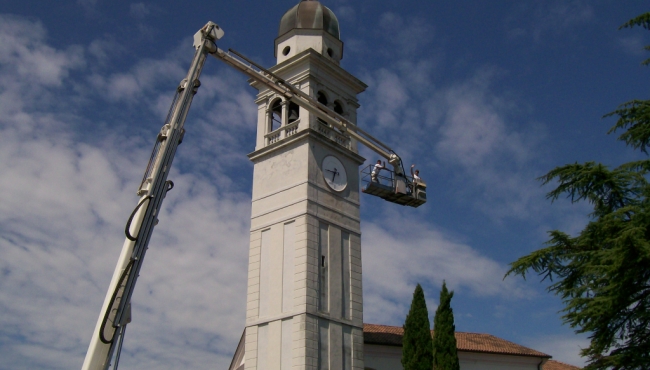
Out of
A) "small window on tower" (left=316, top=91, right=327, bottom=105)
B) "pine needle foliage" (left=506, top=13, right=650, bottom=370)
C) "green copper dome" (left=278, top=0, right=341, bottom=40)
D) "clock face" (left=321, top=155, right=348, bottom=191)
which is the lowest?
"pine needle foliage" (left=506, top=13, right=650, bottom=370)

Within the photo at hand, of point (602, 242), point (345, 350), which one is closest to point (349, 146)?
point (345, 350)

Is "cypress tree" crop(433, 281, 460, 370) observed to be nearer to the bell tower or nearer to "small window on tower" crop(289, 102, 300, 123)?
the bell tower

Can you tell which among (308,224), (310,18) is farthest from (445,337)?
(310,18)

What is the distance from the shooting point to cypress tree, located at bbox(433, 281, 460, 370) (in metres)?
27.4

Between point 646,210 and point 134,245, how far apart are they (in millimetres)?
13140

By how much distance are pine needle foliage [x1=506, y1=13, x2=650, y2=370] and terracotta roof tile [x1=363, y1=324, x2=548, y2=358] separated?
39.6ft

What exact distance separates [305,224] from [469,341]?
13439mm

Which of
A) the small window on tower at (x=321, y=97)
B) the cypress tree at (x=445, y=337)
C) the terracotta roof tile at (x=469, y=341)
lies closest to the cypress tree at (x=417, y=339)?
the cypress tree at (x=445, y=337)

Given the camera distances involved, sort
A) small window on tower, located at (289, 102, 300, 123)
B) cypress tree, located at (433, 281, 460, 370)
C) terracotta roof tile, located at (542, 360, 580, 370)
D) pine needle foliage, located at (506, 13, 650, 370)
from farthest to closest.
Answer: terracotta roof tile, located at (542, 360, 580, 370) → small window on tower, located at (289, 102, 300, 123) → cypress tree, located at (433, 281, 460, 370) → pine needle foliage, located at (506, 13, 650, 370)

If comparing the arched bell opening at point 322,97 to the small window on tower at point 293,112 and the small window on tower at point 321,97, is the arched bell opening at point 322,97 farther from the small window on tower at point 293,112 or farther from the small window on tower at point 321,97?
the small window on tower at point 293,112

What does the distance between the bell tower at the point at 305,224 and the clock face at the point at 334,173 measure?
1.7 inches

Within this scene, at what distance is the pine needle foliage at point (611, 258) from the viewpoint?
18531 millimetres

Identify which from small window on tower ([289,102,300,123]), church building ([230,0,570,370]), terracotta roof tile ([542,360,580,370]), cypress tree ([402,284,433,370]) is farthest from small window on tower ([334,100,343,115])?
terracotta roof tile ([542,360,580,370])

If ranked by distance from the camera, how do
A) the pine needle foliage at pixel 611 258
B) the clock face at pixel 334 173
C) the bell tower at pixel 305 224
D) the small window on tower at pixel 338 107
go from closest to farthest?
the pine needle foliage at pixel 611 258 < the bell tower at pixel 305 224 < the clock face at pixel 334 173 < the small window on tower at pixel 338 107
